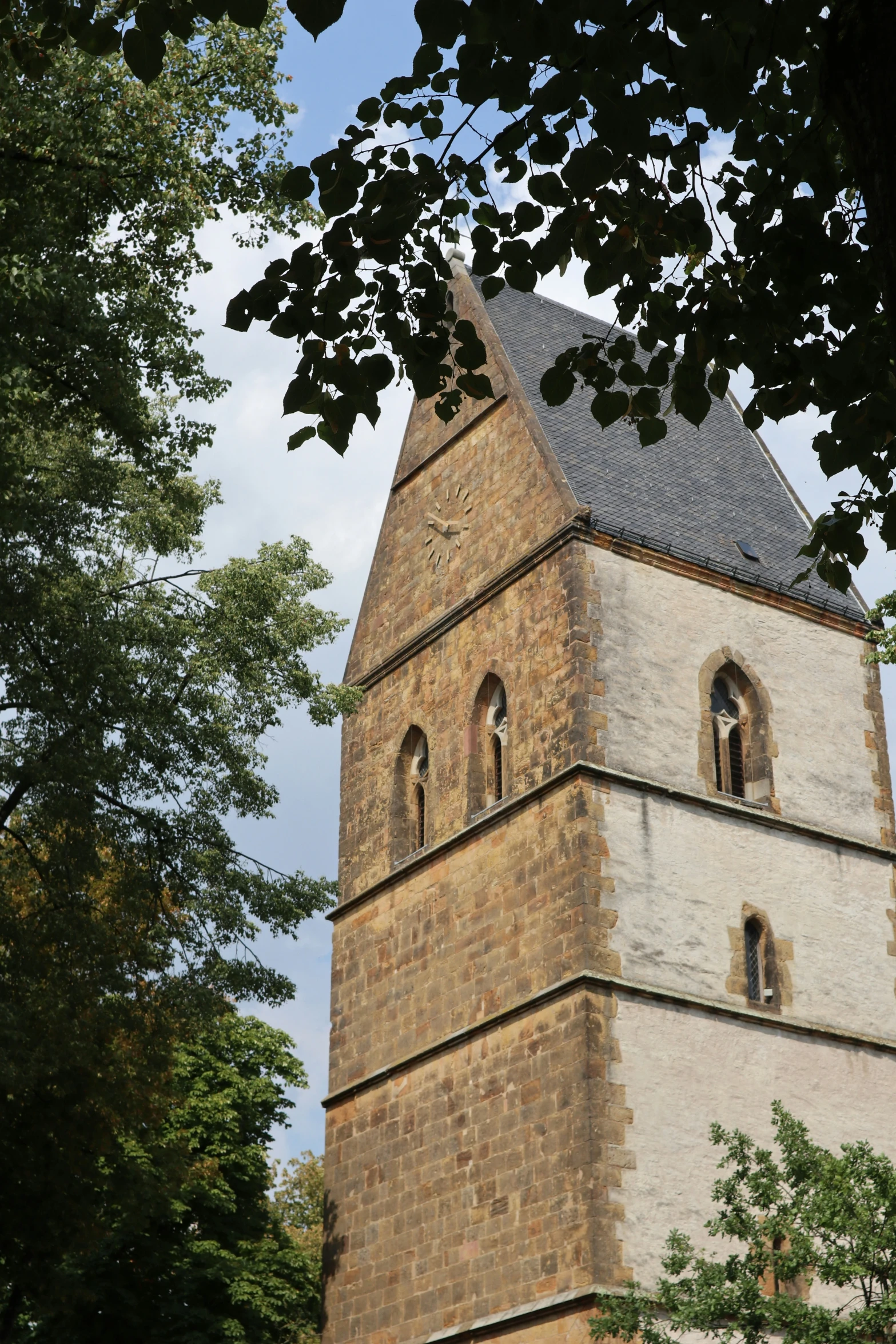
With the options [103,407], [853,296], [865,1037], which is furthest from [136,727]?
[853,296]

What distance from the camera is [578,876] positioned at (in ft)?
65.2

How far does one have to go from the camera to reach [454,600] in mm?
24000

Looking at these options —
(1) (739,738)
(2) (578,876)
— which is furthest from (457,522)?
(2) (578,876)

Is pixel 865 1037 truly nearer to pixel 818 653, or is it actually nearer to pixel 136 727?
pixel 818 653

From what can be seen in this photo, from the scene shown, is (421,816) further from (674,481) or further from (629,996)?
(674,481)

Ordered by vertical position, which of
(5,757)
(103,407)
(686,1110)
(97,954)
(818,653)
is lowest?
(686,1110)

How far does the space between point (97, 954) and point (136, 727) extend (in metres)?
2.42

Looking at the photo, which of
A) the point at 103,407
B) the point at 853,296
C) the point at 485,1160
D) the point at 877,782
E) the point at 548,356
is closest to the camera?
the point at 853,296

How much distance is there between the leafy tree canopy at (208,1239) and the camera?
1008 inches

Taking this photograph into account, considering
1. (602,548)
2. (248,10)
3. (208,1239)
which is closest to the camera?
(248,10)

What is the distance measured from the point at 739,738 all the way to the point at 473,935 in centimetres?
411

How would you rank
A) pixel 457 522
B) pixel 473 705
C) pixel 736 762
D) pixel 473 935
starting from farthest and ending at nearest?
pixel 457 522 < pixel 473 705 < pixel 736 762 < pixel 473 935

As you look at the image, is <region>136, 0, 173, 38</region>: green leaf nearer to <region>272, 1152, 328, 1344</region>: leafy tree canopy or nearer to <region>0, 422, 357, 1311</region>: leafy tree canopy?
<region>0, 422, 357, 1311</region>: leafy tree canopy

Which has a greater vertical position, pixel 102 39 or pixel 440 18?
pixel 102 39
